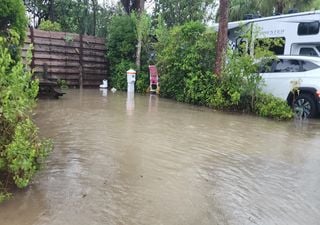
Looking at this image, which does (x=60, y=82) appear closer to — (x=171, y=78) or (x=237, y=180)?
(x=171, y=78)

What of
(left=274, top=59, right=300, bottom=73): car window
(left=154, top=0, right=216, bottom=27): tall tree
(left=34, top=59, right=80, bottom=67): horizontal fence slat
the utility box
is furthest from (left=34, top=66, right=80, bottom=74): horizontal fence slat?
(left=274, top=59, right=300, bottom=73): car window

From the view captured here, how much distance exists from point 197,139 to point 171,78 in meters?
7.15

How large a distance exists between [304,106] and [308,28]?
10.3 ft

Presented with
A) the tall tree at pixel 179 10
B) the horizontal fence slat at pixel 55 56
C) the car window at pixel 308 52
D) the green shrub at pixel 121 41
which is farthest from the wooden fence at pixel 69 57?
the car window at pixel 308 52

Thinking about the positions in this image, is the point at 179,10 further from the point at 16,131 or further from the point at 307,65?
the point at 16,131

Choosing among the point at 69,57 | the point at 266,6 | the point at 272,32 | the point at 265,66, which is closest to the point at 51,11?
the point at 69,57

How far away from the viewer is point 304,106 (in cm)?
1070

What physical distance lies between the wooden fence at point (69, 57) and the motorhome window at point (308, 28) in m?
8.96

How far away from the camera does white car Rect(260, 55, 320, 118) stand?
1037cm

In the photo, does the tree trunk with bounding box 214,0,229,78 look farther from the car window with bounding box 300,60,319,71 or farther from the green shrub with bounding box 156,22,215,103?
the car window with bounding box 300,60,319,71

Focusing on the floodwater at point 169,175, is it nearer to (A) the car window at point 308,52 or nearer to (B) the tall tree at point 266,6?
(A) the car window at point 308,52

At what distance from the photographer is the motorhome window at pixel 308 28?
1207cm

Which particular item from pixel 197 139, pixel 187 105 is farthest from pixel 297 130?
pixel 187 105

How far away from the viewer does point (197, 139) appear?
23.4ft
